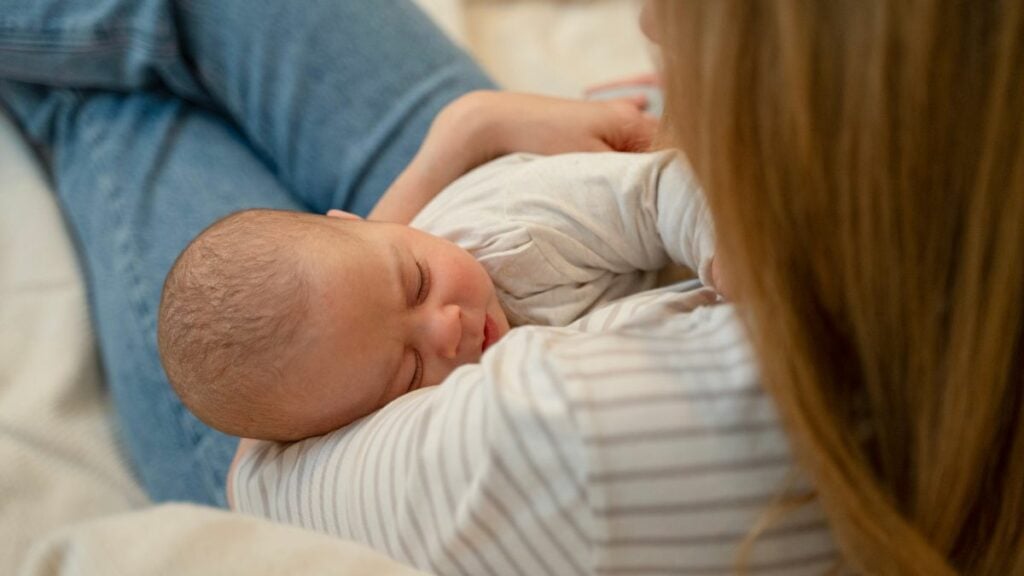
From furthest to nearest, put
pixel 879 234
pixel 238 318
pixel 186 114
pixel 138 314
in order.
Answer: pixel 186 114, pixel 138 314, pixel 238 318, pixel 879 234

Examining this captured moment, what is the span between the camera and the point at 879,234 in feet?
1.46

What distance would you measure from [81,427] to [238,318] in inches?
14.7

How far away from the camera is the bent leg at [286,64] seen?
3.30 ft

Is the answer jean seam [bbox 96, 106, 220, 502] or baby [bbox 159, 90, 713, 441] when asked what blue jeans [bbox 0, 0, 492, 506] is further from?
baby [bbox 159, 90, 713, 441]

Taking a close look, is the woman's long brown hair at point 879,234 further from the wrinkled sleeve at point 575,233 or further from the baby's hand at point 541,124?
the baby's hand at point 541,124

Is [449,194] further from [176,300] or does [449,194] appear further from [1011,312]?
[1011,312]

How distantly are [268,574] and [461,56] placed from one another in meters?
0.76

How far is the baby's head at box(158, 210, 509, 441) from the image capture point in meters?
0.73

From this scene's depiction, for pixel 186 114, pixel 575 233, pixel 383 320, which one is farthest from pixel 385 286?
pixel 186 114

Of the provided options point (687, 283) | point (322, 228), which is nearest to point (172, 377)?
point (322, 228)

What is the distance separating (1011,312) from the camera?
45cm

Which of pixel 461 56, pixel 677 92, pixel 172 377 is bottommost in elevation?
pixel 172 377

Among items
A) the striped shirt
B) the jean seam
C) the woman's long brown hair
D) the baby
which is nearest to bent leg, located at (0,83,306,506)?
the jean seam

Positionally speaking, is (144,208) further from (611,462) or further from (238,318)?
(611,462)
